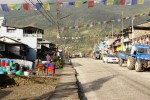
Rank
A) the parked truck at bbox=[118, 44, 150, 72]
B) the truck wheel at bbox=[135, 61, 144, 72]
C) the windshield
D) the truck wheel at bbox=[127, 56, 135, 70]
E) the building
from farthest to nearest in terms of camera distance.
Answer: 1. the building
2. the truck wheel at bbox=[127, 56, 135, 70]
3. the windshield
4. the parked truck at bbox=[118, 44, 150, 72]
5. the truck wheel at bbox=[135, 61, 144, 72]

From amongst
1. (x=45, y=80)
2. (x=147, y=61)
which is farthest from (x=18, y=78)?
(x=147, y=61)

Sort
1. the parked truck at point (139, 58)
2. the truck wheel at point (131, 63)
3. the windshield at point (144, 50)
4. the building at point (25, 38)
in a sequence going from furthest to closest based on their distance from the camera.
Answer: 1. the building at point (25, 38)
2. the truck wheel at point (131, 63)
3. the windshield at point (144, 50)
4. the parked truck at point (139, 58)

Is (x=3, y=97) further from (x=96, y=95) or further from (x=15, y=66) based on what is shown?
(x=15, y=66)

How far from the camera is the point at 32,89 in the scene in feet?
59.9

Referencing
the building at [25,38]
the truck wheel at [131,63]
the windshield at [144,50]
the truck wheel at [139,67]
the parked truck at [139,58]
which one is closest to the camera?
the truck wheel at [139,67]

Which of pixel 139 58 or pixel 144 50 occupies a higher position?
pixel 144 50

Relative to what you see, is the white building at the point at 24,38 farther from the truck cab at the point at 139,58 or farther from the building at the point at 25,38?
the truck cab at the point at 139,58

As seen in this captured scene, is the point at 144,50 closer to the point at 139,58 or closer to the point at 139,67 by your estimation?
the point at 139,58

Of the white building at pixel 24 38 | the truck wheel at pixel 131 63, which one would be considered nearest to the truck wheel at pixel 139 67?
the truck wheel at pixel 131 63

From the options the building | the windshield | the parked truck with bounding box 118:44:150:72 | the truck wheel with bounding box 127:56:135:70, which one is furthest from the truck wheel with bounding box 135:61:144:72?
the building

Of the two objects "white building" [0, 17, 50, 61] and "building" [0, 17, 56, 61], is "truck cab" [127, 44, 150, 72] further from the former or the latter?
"white building" [0, 17, 50, 61]

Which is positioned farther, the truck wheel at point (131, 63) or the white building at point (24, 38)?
the white building at point (24, 38)

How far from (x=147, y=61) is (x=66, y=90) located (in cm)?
1730

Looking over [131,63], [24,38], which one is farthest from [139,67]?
[24,38]
